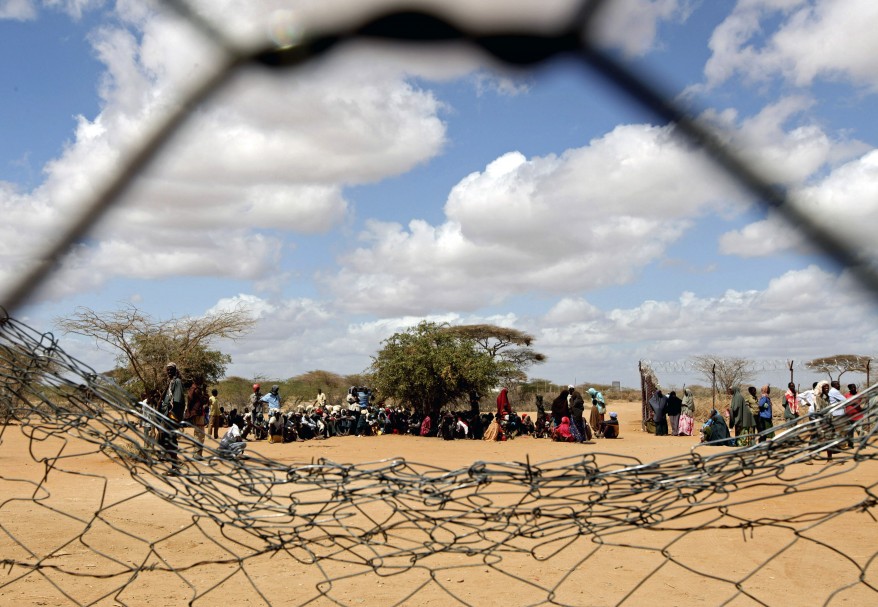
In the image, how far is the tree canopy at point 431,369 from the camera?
2045 cm

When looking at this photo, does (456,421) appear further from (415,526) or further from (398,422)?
(415,526)

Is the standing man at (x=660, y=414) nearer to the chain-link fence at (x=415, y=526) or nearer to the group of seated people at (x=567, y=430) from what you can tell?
the group of seated people at (x=567, y=430)

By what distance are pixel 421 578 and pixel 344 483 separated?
2.49 meters

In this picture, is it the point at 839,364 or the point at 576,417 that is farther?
the point at 839,364

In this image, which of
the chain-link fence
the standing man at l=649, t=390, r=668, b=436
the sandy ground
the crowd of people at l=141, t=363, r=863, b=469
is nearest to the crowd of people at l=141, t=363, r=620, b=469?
the crowd of people at l=141, t=363, r=863, b=469

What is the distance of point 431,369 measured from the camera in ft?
67.5

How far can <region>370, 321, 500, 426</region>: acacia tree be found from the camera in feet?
67.1

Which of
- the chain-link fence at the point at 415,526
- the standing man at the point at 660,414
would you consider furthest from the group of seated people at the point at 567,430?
the chain-link fence at the point at 415,526

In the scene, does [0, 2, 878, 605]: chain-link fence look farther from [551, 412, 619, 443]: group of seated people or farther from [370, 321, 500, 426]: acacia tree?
[370, 321, 500, 426]: acacia tree

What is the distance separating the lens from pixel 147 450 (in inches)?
83.0

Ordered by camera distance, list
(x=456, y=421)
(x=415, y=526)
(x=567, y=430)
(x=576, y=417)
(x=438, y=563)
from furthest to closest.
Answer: (x=456, y=421)
(x=567, y=430)
(x=576, y=417)
(x=438, y=563)
(x=415, y=526)

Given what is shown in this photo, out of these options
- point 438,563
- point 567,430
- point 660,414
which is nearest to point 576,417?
point 567,430

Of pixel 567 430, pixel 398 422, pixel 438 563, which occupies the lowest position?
pixel 438 563

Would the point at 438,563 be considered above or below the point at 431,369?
below
